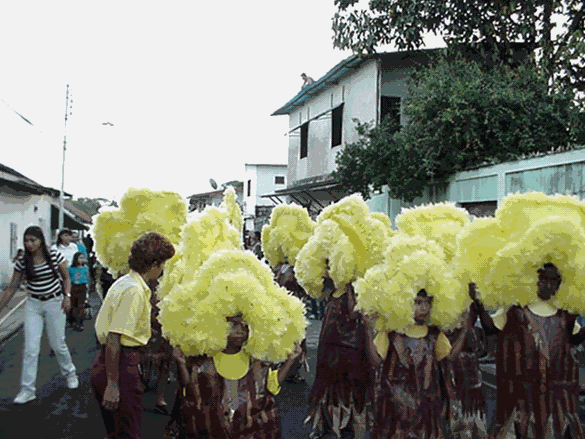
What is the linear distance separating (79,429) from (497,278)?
3705mm

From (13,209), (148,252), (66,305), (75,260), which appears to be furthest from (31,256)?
(13,209)

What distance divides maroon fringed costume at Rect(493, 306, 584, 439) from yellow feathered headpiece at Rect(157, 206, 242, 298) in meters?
2.03

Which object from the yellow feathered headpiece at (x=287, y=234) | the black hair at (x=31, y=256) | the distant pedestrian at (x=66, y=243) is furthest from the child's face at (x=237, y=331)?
the distant pedestrian at (x=66, y=243)

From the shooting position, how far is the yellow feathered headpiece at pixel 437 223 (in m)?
5.91

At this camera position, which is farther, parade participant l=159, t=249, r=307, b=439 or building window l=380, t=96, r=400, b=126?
building window l=380, t=96, r=400, b=126

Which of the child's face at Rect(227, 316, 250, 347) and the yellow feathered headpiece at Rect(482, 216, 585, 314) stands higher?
the yellow feathered headpiece at Rect(482, 216, 585, 314)

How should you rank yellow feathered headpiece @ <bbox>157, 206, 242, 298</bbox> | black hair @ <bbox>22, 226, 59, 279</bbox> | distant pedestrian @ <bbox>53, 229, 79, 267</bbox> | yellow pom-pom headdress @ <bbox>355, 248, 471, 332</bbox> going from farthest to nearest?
distant pedestrian @ <bbox>53, 229, 79, 267</bbox>
black hair @ <bbox>22, 226, 59, 279</bbox>
yellow pom-pom headdress @ <bbox>355, 248, 471, 332</bbox>
yellow feathered headpiece @ <bbox>157, 206, 242, 298</bbox>

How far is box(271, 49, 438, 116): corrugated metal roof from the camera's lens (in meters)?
19.1

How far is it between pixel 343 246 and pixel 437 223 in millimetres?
906

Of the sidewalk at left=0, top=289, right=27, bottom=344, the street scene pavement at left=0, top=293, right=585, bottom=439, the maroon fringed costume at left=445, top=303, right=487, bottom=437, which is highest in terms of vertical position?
the maroon fringed costume at left=445, top=303, right=487, bottom=437

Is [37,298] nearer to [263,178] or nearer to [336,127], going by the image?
[336,127]

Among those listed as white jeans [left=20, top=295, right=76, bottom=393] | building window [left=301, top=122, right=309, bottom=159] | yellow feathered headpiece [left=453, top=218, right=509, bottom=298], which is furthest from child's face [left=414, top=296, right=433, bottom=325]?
building window [left=301, top=122, right=309, bottom=159]

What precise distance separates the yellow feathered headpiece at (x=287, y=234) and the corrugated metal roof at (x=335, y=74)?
9893 mm

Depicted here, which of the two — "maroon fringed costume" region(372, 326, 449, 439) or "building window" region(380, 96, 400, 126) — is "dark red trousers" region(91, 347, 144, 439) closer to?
"maroon fringed costume" region(372, 326, 449, 439)
